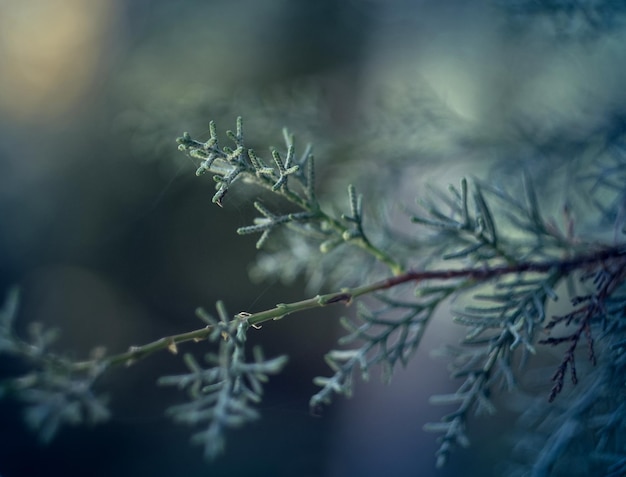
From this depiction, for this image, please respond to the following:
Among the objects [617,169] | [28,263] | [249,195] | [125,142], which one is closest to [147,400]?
[28,263]

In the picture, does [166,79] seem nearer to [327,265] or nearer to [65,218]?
[65,218]

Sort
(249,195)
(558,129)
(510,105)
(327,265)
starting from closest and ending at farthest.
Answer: (249,195) → (327,265) → (558,129) → (510,105)

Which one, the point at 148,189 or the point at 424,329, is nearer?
the point at 424,329

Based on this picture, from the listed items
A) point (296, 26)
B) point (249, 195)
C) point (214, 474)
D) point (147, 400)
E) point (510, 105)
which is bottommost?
point (249, 195)

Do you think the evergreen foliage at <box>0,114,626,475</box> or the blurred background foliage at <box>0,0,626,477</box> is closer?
the evergreen foliage at <box>0,114,626,475</box>

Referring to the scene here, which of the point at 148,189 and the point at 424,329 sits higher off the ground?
the point at 148,189

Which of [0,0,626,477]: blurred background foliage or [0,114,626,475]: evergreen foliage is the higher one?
[0,0,626,477]: blurred background foliage

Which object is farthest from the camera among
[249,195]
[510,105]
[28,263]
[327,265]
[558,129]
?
[28,263]

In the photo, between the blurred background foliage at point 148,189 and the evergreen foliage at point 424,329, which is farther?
the blurred background foliage at point 148,189

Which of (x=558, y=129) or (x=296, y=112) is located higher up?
(x=296, y=112)

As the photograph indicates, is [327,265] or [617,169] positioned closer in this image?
[617,169]

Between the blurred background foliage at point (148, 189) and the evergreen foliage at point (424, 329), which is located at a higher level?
the blurred background foliage at point (148, 189)
